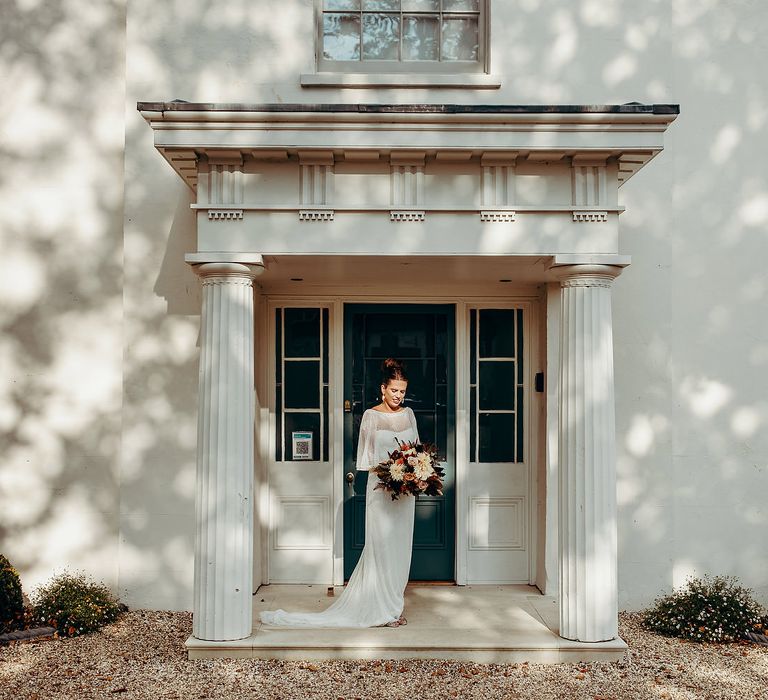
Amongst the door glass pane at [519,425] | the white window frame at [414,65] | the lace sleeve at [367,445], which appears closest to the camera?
the lace sleeve at [367,445]

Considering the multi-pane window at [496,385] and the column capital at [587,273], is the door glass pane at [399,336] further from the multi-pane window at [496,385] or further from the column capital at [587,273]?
the column capital at [587,273]

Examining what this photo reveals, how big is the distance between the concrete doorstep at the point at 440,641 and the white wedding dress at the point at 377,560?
110mm

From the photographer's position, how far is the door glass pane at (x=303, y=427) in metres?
7.30

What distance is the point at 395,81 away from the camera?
6758 mm

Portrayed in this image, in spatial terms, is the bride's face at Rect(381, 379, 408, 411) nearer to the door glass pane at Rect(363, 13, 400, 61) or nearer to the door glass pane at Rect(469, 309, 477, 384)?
the door glass pane at Rect(469, 309, 477, 384)

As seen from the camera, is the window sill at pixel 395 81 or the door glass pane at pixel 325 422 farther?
the door glass pane at pixel 325 422

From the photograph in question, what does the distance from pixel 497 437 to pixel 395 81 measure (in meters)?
3.62

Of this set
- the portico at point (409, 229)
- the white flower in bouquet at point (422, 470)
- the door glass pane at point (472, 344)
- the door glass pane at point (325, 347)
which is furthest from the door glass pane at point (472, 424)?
the portico at point (409, 229)

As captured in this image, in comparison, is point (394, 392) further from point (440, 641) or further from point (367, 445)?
point (440, 641)

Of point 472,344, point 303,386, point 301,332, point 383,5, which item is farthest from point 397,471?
point 383,5

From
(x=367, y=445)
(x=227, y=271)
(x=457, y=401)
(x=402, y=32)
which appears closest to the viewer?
(x=227, y=271)

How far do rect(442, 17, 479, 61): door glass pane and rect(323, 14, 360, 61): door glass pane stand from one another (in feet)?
2.87

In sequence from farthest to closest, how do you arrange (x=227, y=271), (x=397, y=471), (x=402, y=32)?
(x=402, y=32) < (x=397, y=471) < (x=227, y=271)

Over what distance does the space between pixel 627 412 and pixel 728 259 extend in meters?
1.77
